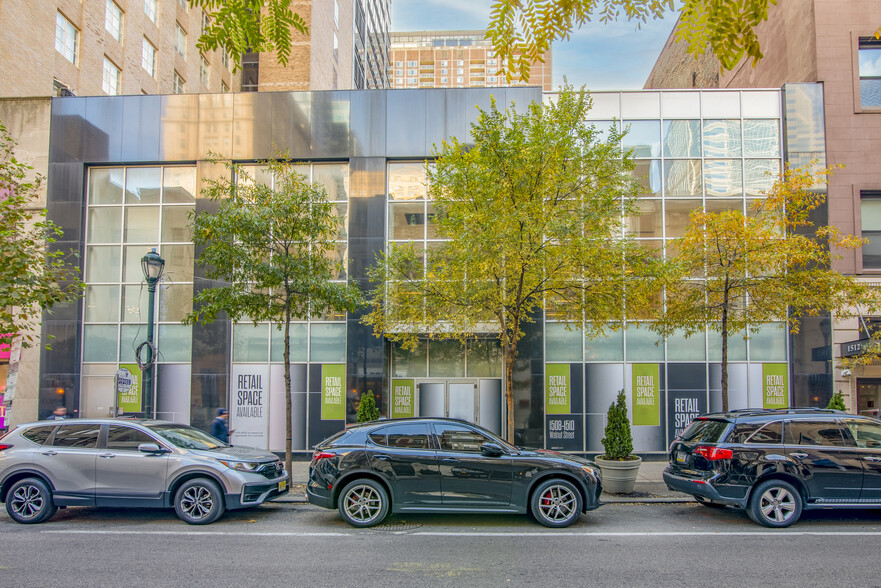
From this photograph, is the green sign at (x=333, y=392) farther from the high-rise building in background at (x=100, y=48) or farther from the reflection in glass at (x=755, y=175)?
the reflection in glass at (x=755, y=175)

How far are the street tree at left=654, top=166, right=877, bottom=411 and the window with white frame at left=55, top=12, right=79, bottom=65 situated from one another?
22.1 m

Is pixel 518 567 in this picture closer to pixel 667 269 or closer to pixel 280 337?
pixel 667 269

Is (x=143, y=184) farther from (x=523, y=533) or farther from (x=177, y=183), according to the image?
(x=523, y=533)

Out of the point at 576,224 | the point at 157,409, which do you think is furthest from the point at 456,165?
the point at 157,409

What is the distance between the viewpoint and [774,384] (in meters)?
15.1

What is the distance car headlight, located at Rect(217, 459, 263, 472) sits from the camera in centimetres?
890

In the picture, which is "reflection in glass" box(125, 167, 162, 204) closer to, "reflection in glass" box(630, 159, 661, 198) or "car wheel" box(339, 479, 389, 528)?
"car wheel" box(339, 479, 389, 528)

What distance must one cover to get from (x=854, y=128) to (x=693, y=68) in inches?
314

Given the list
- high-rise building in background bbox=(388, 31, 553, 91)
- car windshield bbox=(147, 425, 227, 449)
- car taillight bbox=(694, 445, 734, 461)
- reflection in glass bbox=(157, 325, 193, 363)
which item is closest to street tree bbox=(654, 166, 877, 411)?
car taillight bbox=(694, 445, 734, 461)

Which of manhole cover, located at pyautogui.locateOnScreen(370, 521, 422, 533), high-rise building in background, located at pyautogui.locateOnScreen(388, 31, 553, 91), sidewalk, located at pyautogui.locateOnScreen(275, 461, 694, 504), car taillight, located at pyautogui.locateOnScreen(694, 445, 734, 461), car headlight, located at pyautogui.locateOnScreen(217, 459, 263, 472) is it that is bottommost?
sidewalk, located at pyautogui.locateOnScreen(275, 461, 694, 504)

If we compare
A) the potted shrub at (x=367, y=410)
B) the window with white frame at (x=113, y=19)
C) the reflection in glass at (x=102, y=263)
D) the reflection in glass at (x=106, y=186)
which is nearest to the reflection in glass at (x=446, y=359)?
the potted shrub at (x=367, y=410)

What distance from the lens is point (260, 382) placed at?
15.7m

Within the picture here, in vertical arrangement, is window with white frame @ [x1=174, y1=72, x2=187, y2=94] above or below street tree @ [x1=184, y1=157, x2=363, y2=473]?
above

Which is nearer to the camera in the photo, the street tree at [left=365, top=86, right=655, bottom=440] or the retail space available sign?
the street tree at [left=365, top=86, right=655, bottom=440]
